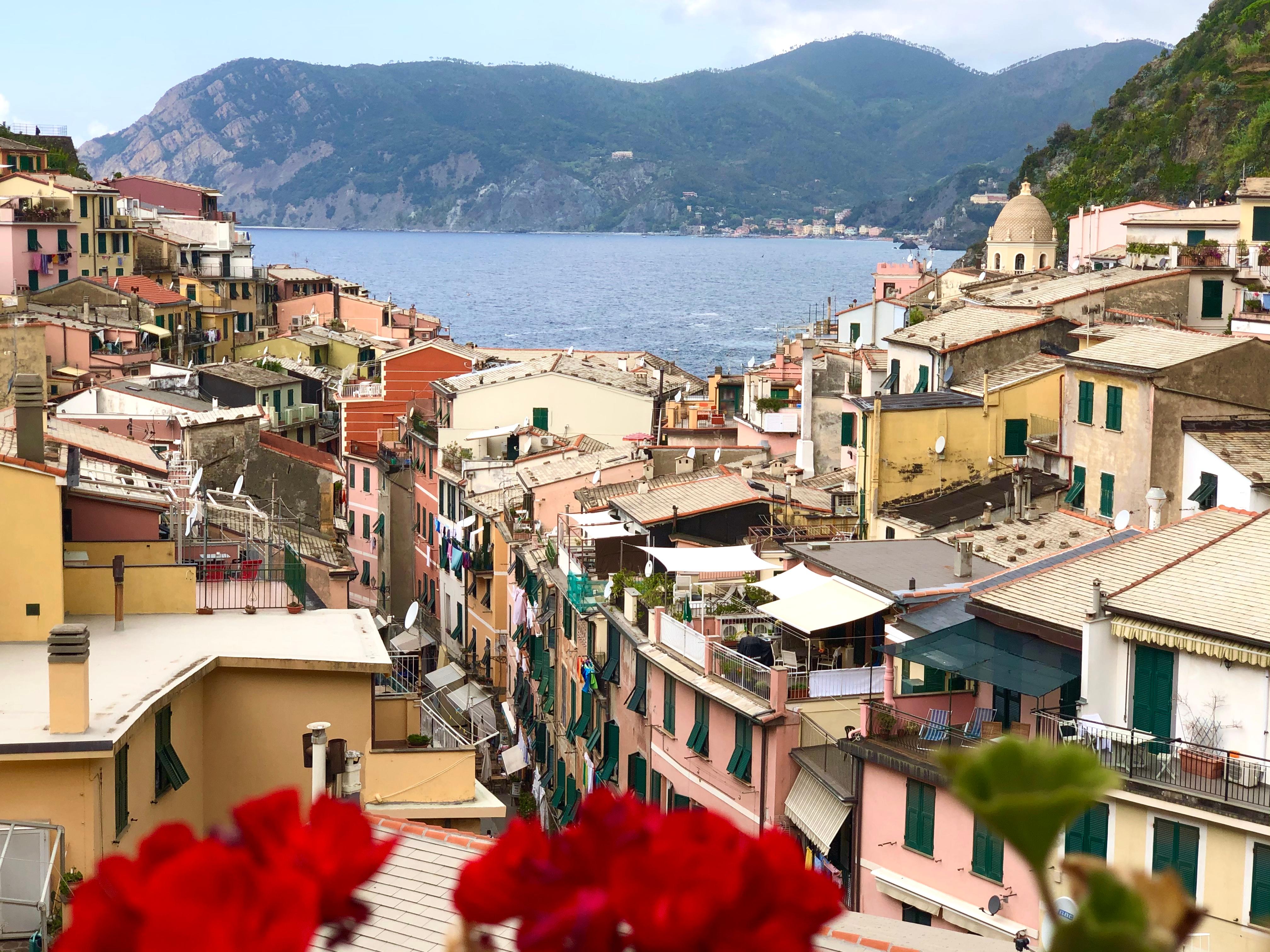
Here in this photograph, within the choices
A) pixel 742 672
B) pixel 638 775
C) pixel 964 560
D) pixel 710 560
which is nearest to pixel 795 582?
pixel 742 672

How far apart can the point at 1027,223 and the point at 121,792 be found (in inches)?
2700

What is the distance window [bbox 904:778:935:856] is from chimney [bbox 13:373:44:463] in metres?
11.6

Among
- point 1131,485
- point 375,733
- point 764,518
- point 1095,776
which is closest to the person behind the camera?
point 1095,776

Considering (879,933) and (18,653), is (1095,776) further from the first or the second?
(18,653)

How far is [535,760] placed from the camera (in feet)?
126

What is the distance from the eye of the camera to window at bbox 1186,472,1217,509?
2669 centimetres

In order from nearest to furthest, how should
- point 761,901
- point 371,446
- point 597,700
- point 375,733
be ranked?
1. point 761,901
2. point 375,733
3. point 597,700
4. point 371,446

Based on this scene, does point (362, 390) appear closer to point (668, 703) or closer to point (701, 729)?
point (668, 703)

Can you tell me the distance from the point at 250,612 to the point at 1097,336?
2068 centimetres

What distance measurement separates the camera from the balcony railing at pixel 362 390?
213ft

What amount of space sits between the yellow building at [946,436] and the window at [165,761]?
1795 centimetres

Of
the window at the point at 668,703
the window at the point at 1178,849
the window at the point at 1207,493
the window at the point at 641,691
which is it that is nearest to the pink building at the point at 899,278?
the window at the point at 1207,493

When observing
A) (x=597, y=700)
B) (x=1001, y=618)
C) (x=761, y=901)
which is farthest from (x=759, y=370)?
(x=761, y=901)

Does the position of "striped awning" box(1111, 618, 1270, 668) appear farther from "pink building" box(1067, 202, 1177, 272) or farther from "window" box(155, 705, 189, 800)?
"pink building" box(1067, 202, 1177, 272)
